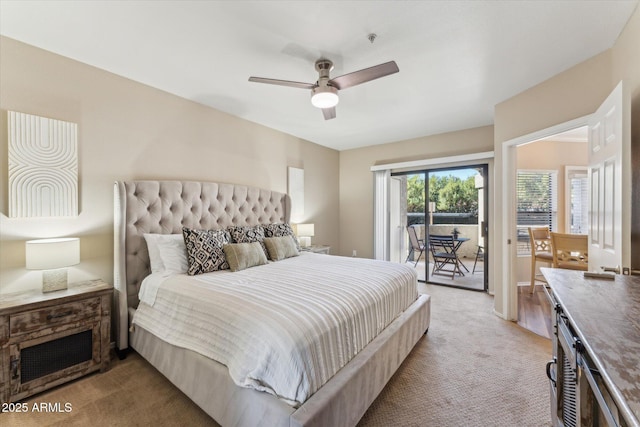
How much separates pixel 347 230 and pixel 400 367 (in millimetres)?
3555

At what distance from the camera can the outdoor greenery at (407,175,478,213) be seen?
4598 mm

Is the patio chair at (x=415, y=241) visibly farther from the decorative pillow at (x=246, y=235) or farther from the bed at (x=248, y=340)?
the decorative pillow at (x=246, y=235)

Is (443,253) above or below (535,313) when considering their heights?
above

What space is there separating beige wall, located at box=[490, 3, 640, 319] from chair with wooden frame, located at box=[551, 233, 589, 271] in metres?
1.10

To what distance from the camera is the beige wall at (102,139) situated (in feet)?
6.89

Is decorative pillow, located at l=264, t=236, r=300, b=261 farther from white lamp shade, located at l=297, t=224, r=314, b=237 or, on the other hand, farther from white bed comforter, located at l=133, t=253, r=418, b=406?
white lamp shade, located at l=297, t=224, r=314, b=237

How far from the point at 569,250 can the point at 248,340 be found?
4378 millimetres

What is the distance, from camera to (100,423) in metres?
1.67

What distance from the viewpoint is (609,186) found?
5.67 ft

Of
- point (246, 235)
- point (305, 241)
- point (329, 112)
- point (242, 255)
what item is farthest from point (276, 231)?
point (329, 112)

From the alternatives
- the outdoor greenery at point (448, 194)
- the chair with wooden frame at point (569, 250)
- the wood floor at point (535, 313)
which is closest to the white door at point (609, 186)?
the wood floor at point (535, 313)

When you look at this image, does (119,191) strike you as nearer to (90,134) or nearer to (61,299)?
(90,134)

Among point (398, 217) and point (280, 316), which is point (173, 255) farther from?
point (398, 217)

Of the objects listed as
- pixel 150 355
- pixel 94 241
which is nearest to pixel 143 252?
pixel 94 241
